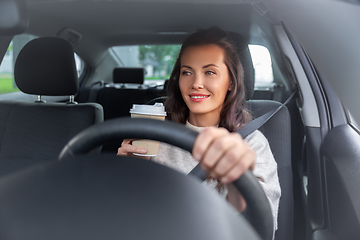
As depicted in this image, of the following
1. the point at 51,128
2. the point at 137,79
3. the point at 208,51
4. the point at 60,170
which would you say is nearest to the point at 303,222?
the point at 208,51

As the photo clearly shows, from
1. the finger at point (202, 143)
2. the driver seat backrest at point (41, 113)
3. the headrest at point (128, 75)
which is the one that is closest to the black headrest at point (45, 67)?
the driver seat backrest at point (41, 113)

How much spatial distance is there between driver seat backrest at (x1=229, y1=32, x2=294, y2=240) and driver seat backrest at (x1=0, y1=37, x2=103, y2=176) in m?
0.72

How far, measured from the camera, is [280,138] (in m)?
1.30

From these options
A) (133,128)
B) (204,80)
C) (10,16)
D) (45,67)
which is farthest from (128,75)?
(133,128)

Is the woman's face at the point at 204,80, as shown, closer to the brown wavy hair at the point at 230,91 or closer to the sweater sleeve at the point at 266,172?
the brown wavy hair at the point at 230,91

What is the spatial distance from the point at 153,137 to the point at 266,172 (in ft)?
2.01

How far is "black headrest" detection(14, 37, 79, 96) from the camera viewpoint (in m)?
1.63

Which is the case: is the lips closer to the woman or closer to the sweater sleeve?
the woman

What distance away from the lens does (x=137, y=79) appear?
2.78m

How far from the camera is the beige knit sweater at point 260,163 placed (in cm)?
103

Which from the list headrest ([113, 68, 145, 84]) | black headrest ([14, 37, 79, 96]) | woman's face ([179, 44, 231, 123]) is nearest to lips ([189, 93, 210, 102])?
woman's face ([179, 44, 231, 123])

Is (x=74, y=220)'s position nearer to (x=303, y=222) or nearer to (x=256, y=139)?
(x=256, y=139)

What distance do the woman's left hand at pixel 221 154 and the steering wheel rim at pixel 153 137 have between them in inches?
0.4

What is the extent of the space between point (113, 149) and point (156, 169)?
154 centimetres
